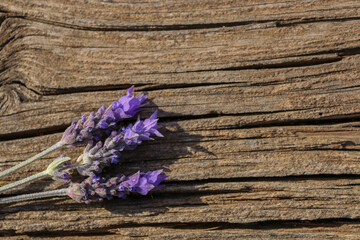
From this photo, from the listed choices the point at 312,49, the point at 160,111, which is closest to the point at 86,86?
the point at 160,111

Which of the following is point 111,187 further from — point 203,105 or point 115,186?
point 203,105

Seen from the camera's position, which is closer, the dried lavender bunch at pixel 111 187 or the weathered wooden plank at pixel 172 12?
the dried lavender bunch at pixel 111 187

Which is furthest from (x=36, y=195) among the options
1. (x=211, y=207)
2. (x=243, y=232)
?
(x=243, y=232)

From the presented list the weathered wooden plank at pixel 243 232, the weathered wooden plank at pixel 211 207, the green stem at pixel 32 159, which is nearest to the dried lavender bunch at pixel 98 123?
the green stem at pixel 32 159

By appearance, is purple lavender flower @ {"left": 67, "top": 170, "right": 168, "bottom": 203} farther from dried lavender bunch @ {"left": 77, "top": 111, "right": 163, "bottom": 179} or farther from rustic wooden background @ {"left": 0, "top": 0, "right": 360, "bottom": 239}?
rustic wooden background @ {"left": 0, "top": 0, "right": 360, "bottom": 239}

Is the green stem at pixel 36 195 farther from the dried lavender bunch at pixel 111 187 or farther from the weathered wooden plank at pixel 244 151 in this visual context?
the weathered wooden plank at pixel 244 151

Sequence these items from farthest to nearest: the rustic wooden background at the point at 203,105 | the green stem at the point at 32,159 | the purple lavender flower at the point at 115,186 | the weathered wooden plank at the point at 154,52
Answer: the weathered wooden plank at the point at 154,52 < the rustic wooden background at the point at 203,105 < the green stem at the point at 32,159 < the purple lavender flower at the point at 115,186
